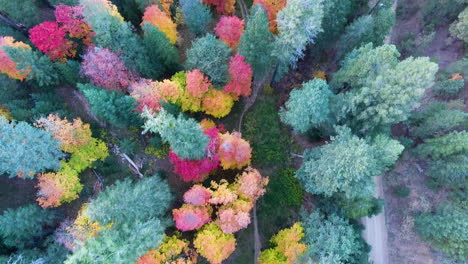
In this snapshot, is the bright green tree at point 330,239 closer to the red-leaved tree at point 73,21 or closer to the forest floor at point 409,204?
the forest floor at point 409,204

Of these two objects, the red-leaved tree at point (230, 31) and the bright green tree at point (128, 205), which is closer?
the bright green tree at point (128, 205)

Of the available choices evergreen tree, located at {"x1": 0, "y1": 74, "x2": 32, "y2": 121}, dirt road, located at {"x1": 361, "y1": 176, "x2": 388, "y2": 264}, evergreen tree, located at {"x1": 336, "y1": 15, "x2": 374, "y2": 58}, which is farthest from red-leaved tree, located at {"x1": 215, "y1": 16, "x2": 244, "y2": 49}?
dirt road, located at {"x1": 361, "y1": 176, "x2": 388, "y2": 264}

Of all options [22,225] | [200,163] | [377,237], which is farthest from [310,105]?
[22,225]

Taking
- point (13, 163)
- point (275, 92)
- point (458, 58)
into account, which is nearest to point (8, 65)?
point (13, 163)

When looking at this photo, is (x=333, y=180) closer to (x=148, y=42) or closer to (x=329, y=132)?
(x=329, y=132)

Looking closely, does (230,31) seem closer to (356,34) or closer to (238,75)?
(238,75)

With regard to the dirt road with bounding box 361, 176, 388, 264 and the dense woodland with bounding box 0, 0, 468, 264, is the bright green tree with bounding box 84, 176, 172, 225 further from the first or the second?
the dirt road with bounding box 361, 176, 388, 264

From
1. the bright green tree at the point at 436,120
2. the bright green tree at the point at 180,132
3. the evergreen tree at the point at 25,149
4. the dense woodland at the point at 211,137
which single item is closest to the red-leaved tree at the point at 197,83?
the dense woodland at the point at 211,137
